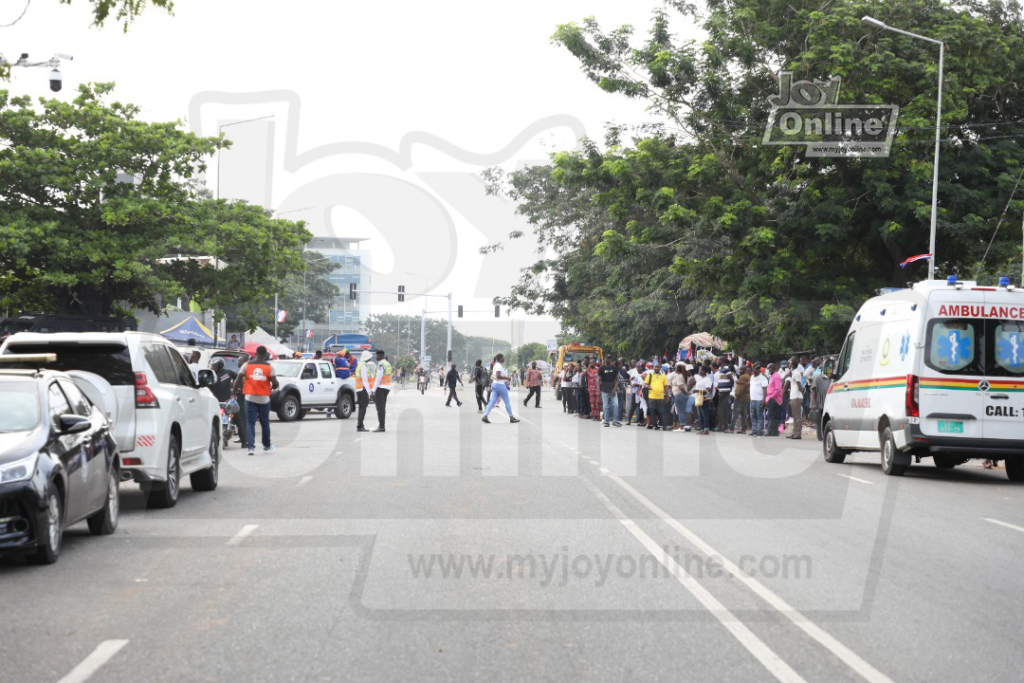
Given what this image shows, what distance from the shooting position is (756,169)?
3139 cm

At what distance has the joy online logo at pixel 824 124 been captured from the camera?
30219 millimetres

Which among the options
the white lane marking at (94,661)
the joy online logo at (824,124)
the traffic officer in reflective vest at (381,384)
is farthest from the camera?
the joy online logo at (824,124)

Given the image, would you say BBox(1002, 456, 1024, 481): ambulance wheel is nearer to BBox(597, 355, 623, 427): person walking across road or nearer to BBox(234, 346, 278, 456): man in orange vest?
BBox(234, 346, 278, 456): man in orange vest

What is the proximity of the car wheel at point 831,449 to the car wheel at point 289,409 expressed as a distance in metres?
17.8

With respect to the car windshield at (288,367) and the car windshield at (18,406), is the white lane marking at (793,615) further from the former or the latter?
the car windshield at (288,367)

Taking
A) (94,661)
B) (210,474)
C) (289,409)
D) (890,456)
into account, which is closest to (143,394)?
(210,474)

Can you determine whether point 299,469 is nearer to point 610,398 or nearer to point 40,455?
point 40,455

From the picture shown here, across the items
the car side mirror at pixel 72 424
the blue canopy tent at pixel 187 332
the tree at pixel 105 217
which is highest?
the tree at pixel 105 217

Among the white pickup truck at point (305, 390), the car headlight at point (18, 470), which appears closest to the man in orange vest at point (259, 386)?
the car headlight at point (18, 470)

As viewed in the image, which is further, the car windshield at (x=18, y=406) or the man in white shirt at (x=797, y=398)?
the man in white shirt at (x=797, y=398)

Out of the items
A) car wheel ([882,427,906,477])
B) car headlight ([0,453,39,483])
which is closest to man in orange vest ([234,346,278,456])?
car wheel ([882,427,906,477])

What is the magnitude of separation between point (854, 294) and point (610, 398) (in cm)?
679

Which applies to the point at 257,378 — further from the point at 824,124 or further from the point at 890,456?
the point at 824,124

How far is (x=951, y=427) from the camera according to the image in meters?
16.7
